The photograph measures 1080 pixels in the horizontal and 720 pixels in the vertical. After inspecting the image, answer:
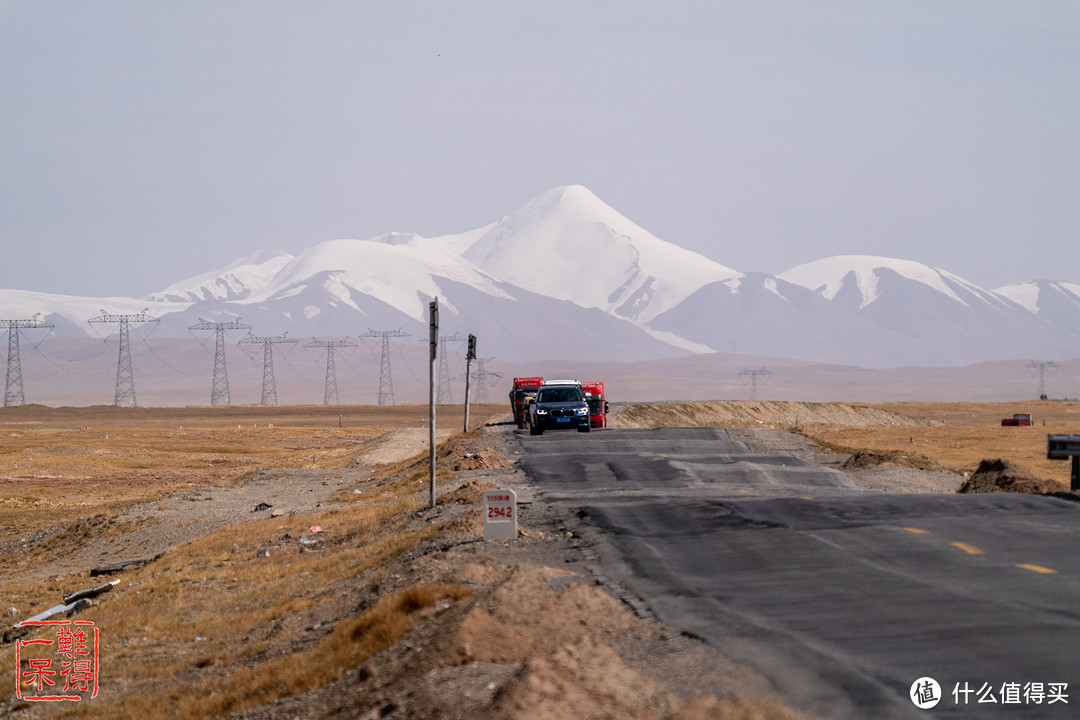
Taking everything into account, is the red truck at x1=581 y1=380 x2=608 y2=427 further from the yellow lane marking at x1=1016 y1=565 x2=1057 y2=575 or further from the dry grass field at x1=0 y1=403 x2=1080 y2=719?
the yellow lane marking at x1=1016 y1=565 x2=1057 y2=575

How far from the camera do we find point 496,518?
17.1m

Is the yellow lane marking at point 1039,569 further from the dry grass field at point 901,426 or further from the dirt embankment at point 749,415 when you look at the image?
the dirt embankment at point 749,415

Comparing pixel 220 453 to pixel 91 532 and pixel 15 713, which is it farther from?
pixel 15 713

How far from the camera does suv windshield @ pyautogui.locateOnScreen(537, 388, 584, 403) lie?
51.0m

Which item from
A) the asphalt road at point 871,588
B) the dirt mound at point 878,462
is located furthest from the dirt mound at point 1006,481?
the dirt mound at point 878,462

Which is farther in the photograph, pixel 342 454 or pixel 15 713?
pixel 342 454

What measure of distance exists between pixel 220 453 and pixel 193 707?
70.6 m

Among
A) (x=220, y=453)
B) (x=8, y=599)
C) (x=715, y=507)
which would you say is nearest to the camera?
(x=715, y=507)

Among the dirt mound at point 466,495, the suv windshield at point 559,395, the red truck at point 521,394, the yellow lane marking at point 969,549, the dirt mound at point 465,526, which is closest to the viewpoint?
the yellow lane marking at point 969,549

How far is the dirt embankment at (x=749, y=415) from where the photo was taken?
82688mm

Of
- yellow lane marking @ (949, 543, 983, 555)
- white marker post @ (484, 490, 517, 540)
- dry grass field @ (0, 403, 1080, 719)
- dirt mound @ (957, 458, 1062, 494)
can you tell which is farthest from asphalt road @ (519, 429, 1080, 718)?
dirt mound @ (957, 458, 1062, 494)

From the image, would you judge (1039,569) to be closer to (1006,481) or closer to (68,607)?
(1006,481)

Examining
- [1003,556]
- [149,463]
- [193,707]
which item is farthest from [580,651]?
[149,463]

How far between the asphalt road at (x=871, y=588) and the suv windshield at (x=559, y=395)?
27.4 m
